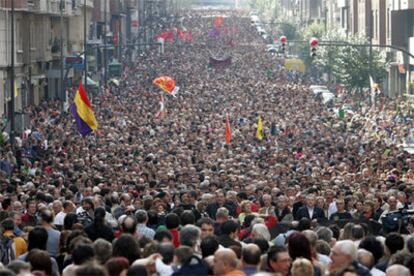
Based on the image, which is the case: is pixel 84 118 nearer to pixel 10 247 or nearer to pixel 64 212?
pixel 64 212

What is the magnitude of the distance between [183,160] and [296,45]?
88.7 meters

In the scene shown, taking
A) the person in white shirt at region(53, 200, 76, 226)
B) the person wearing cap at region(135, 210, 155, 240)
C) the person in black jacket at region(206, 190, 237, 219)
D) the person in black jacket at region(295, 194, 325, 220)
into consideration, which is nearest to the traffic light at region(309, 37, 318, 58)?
the person in black jacket at region(206, 190, 237, 219)

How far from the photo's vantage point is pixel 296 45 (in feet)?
410

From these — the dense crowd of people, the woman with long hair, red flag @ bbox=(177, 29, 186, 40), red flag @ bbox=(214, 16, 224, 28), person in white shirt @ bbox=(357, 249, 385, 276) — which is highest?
red flag @ bbox=(214, 16, 224, 28)

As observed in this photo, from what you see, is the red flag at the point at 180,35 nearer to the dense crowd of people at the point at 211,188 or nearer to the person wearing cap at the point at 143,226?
the dense crowd of people at the point at 211,188

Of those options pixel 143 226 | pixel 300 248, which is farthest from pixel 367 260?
pixel 143 226

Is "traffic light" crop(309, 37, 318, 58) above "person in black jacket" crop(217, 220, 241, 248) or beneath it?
above

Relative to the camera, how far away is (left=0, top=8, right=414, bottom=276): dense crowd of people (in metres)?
13.3

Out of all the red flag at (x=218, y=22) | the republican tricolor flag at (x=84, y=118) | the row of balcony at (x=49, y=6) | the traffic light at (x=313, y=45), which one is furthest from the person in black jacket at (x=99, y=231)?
the red flag at (x=218, y=22)

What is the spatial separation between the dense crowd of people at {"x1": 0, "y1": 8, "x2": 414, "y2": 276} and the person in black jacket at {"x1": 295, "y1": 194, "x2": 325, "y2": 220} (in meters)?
0.02

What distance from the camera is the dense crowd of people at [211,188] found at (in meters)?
13.3

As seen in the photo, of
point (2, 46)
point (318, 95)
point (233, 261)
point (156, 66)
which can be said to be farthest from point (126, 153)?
point (156, 66)

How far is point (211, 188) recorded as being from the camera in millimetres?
26062

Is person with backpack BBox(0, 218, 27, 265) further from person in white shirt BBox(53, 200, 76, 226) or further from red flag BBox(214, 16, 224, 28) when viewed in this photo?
red flag BBox(214, 16, 224, 28)
